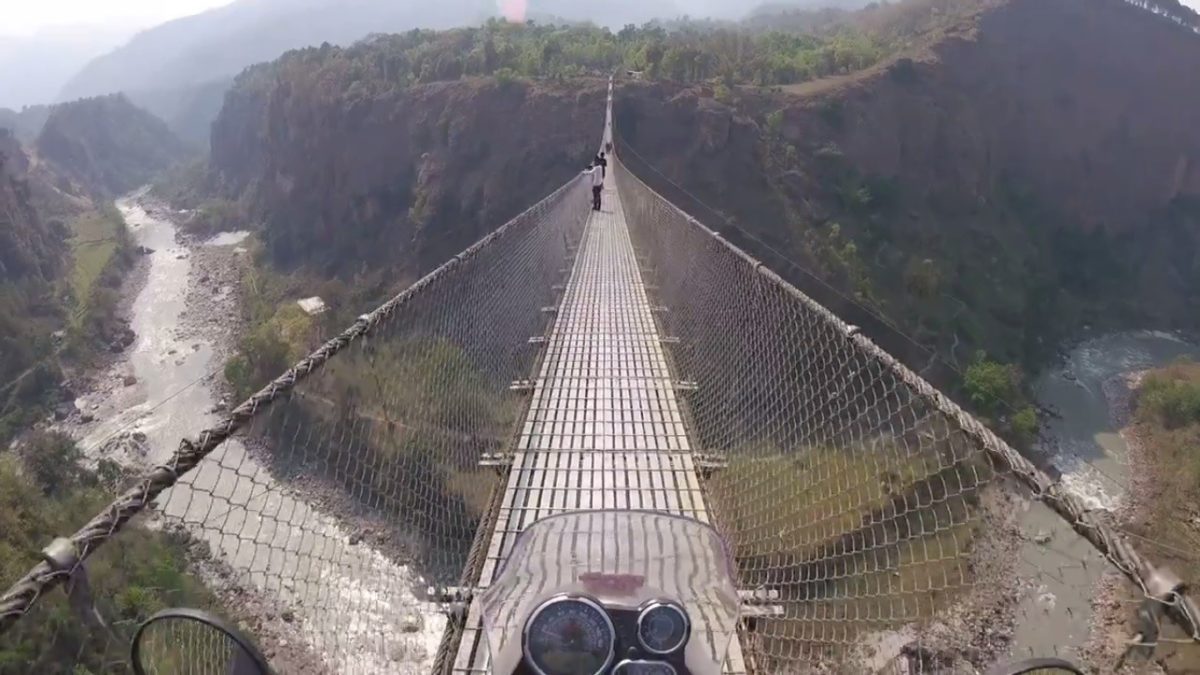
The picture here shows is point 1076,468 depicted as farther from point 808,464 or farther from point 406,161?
point 406,161

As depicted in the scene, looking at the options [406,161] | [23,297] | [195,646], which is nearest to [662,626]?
[195,646]

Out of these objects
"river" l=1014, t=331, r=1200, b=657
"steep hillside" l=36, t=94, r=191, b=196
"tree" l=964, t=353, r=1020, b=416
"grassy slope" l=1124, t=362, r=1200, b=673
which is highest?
"tree" l=964, t=353, r=1020, b=416

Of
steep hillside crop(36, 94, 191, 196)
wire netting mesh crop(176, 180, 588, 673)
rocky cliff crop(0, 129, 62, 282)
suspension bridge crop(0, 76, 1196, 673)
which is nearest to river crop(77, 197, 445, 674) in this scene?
wire netting mesh crop(176, 180, 588, 673)

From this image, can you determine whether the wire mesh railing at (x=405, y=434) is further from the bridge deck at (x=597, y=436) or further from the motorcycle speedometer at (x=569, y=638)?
the motorcycle speedometer at (x=569, y=638)

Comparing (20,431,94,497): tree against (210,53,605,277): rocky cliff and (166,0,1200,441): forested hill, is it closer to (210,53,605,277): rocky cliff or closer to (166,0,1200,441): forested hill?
(166,0,1200,441): forested hill

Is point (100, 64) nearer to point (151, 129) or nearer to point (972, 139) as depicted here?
point (151, 129)

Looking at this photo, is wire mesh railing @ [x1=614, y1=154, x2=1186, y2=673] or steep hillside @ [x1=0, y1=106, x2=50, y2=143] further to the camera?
steep hillside @ [x1=0, y1=106, x2=50, y2=143]

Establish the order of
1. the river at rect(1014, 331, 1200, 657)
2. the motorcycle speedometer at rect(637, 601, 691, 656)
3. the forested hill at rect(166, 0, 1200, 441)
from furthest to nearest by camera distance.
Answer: the forested hill at rect(166, 0, 1200, 441), the river at rect(1014, 331, 1200, 657), the motorcycle speedometer at rect(637, 601, 691, 656)

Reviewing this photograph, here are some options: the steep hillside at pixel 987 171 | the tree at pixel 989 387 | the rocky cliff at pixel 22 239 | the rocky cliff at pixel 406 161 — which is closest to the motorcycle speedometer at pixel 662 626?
the tree at pixel 989 387
